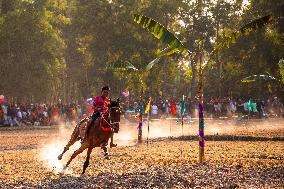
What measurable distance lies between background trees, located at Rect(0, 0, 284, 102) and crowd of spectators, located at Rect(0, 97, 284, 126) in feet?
10.0

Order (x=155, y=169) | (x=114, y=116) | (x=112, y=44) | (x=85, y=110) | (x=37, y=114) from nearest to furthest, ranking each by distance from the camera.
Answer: (x=114, y=116) < (x=155, y=169) < (x=37, y=114) < (x=85, y=110) < (x=112, y=44)

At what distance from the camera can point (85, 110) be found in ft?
191

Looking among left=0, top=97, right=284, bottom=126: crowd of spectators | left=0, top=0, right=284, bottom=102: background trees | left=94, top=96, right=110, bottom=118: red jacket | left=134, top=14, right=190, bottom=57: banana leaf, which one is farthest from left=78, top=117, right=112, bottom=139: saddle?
left=0, top=0, right=284, bottom=102: background trees

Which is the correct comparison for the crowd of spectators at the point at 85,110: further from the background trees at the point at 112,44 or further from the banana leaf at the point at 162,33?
the banana leaf at the point at 162,33

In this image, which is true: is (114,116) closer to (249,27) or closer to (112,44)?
(249,27)

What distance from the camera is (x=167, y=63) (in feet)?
255

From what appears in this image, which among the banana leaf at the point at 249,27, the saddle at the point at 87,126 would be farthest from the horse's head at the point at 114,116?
the banana leaf at the point at 249,27

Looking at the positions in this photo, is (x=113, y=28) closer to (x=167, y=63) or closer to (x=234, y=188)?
(x=167, y=63)

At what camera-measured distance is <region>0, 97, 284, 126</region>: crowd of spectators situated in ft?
159

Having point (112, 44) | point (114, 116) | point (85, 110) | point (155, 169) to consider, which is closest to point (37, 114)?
point (85, 110)

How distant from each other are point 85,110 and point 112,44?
678 inches

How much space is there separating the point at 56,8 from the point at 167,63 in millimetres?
19726

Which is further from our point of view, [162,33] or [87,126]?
[162,33]

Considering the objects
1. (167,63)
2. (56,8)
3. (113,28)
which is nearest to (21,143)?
(113,28)
